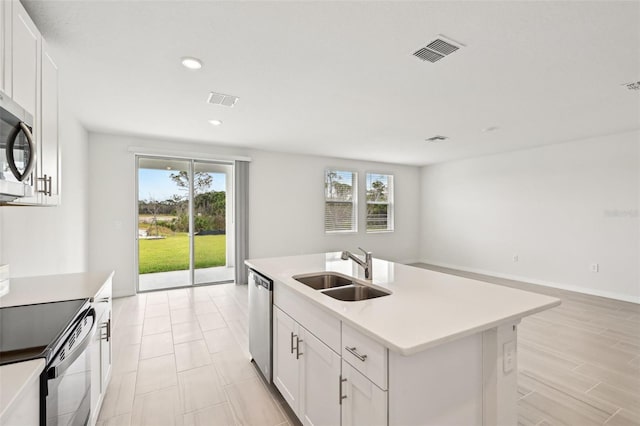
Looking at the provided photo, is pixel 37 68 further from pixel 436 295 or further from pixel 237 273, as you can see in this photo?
pixel 237 273

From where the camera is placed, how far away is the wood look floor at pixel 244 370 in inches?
79.5

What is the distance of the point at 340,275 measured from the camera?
2.24 metres

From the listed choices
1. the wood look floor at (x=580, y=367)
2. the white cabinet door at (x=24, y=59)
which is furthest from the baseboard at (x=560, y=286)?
the white cabinet door at (x=24, y=59)

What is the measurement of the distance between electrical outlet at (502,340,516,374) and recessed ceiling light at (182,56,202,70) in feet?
9.31

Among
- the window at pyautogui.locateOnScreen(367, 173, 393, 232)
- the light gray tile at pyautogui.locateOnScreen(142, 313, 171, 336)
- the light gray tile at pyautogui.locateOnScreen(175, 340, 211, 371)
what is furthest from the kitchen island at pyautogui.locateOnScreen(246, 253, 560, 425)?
the window at pyautogui.locateOnScreen(367, 173, 393, 232)

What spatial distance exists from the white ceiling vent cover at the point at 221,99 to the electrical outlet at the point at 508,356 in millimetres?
Result: 3136

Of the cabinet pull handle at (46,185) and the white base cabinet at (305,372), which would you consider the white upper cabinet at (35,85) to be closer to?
the cabinet pull handle at (46,185)

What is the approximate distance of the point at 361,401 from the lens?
4.24 ft

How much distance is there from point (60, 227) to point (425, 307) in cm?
376

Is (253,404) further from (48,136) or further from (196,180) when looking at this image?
(196,180)

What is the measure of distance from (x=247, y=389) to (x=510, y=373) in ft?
5.92

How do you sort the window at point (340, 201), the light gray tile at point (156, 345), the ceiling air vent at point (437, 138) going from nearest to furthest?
the light gray tile at point (156, 345) → the ceiling air vent at point (437, 138) → the window at point (340, 201)

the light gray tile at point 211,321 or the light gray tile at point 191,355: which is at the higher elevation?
the light gray tile at point 211,321

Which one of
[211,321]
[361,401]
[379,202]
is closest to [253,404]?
[361,401]
